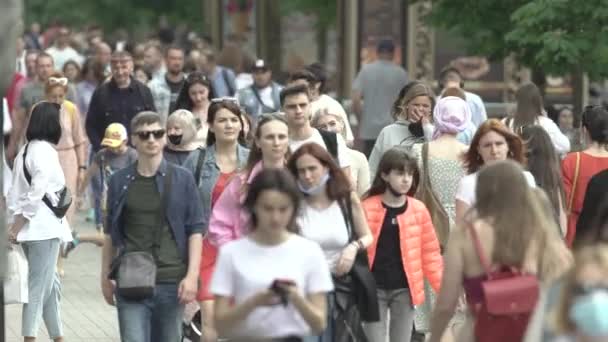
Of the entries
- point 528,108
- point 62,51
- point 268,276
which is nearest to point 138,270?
point 268,276

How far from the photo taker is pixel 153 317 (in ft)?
34.6

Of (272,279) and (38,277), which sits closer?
(272,279)

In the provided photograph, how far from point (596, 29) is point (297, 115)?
7528 millimetres

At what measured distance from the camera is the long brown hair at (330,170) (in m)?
10.3

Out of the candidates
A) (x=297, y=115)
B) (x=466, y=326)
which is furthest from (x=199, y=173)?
(x=466, y=326)

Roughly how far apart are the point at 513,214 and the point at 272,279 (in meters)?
1.07

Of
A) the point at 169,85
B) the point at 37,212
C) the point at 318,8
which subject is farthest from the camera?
the point at 318,8

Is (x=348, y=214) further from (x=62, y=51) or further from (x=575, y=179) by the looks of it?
(x=62, y=51)

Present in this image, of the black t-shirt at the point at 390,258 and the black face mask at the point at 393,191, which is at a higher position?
the black face mask at the point at 393,191

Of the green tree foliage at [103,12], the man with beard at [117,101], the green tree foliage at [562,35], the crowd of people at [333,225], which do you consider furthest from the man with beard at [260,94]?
the green tree foliage at [103,12]

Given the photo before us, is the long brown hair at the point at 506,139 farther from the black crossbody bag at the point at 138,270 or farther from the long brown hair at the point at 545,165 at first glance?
the black crossbody bag at the point at 138,270

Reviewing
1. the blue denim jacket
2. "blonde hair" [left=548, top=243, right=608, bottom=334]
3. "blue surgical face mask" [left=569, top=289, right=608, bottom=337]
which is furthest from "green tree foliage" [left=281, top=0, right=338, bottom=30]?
"blue surgical face mask" [left=569, top=289, right=608, bottom=337]

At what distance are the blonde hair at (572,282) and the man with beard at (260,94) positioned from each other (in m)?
13.0

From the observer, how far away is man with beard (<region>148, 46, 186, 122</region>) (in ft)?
64.2
